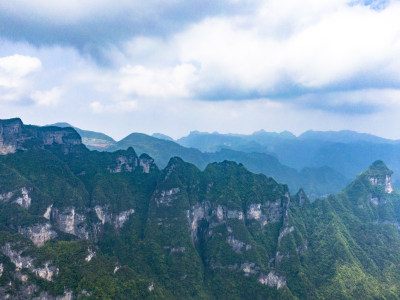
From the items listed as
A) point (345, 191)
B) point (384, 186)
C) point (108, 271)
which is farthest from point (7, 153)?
point (384, 186)

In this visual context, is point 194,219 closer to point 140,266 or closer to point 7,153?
point 140,266

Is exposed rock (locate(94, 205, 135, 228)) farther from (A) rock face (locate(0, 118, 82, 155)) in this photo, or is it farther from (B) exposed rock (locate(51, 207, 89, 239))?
(A) rock face (locate(0, 118, 82, 155))

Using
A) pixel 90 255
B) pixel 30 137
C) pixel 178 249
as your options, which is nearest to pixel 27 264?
pixel 90 255

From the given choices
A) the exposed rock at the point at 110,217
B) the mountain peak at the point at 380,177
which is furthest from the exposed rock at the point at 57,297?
the mountain peak at the point at 380,177

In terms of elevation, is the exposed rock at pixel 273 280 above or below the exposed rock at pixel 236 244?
below

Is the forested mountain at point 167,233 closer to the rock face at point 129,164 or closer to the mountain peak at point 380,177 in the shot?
the rock face at point 129,164

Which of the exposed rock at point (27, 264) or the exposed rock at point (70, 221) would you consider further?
the exposed rock at point (70, 221)

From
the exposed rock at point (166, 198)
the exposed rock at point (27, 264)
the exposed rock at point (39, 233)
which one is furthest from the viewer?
the exposed rock at point (166, 198)
